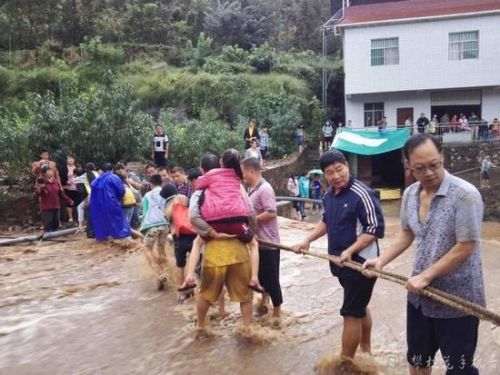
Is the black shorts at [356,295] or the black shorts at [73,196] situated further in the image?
the black shorts at [73,196]

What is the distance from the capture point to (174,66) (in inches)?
1230

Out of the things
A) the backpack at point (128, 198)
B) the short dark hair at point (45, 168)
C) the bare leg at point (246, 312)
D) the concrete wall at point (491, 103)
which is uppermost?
the concrete wall at point (491, 103)

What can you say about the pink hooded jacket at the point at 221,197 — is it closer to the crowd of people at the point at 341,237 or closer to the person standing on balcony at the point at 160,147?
the crowd of people at the point at 341,237

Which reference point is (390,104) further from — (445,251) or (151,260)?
(445,251)

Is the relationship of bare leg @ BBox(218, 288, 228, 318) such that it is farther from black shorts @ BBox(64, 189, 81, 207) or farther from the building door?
the building door

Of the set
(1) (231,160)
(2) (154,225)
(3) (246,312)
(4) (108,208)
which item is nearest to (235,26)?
(4) (108,208)

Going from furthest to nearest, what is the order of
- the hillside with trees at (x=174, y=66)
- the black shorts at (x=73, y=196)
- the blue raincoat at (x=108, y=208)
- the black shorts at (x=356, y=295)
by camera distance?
the hillside with trees at (x=174, y=66) < the black shorts at (x=73, y=196) < the blue raincoat at (x=108, y=208) < the black shorts at (x=356, y=295)

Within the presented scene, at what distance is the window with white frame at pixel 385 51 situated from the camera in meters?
27.2

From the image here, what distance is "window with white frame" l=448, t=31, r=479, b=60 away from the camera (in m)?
26.6

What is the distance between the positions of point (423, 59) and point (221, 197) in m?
24.1

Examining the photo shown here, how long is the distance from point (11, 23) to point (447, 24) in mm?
20567

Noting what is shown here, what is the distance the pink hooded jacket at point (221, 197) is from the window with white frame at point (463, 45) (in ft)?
79.4

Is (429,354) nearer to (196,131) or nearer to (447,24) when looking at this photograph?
(196,131)

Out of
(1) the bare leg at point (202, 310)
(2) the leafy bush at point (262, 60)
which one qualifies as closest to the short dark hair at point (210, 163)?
(1) the bare leg at point (202, 310)
